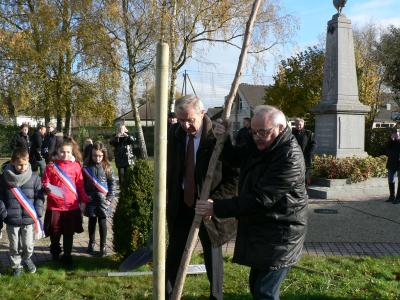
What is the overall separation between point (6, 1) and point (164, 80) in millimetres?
24971

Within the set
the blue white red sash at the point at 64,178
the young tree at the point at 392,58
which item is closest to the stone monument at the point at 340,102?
the blue white red sash at the point at 64,178

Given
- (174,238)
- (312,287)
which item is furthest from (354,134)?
(174,238)

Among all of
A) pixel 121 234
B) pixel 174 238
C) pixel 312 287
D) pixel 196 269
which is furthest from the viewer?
pixel 121 234

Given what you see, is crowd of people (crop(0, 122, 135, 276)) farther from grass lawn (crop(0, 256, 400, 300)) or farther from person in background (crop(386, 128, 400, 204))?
person in background (crop(386, 128, 400, 204))

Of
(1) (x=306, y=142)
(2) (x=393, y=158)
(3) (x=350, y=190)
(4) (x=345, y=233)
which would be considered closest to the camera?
(4) (x=345, y=233)

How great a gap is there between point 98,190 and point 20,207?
1.15 meters

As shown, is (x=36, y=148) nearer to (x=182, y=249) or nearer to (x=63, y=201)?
(x=63, y=201)

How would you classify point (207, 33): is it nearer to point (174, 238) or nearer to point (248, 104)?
point (174, 238)

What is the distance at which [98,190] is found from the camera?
618 centimetres

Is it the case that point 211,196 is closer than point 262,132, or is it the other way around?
point 262,132

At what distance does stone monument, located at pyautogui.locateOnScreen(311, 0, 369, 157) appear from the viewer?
44.0 ft

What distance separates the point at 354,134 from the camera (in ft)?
44.6

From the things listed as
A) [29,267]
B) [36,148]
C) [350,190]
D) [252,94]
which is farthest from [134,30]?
[252,94]

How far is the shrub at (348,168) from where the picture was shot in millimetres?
12148
